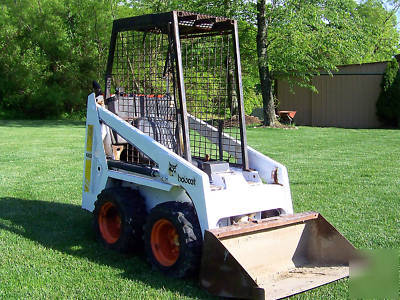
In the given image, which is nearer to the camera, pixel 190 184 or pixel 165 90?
pixel 190 184

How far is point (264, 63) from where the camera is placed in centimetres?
2033

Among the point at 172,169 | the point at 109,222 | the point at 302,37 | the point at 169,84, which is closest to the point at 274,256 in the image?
the point at 172,169

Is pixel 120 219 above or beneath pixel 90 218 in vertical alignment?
Answer: above

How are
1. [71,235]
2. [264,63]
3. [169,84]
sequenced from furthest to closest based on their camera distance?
1. [264,63]
2. [169,84]
3. [71,235]

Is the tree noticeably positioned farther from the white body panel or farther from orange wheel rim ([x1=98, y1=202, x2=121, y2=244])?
orange wheel rim ([x1=98, y1=202, x2=121, y2=244])

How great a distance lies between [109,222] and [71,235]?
1.85 feet

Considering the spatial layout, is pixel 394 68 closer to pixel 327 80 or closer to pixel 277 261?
pixel 327 80

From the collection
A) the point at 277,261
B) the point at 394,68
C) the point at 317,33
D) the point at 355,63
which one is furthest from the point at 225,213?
the point at 355,63

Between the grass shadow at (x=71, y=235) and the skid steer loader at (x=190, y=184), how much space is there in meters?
0.12

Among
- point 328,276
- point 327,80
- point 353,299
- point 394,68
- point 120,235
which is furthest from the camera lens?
point 327,80

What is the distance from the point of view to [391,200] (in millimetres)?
7242

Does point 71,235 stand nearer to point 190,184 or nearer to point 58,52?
point 190,184

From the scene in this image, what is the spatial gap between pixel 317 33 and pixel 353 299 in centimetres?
1734

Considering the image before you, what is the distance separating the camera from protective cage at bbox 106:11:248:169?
538 cm
